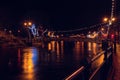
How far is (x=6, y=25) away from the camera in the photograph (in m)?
99.0

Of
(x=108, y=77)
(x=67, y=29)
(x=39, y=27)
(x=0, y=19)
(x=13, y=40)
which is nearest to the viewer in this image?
(x=108, y=77)

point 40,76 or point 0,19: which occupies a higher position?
point 0,19

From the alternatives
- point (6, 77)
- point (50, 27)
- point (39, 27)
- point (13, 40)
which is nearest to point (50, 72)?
point (6, 77)

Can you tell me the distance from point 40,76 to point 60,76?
105cm

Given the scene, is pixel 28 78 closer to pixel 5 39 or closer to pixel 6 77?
pixel 6 77

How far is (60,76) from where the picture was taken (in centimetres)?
1786

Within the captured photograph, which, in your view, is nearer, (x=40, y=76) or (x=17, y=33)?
(x=40, y=76)

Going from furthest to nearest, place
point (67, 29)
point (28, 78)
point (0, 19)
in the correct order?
point (67, 29), point (0, 19), point (28, 78)

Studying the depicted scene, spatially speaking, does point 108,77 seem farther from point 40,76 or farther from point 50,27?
point 50,27

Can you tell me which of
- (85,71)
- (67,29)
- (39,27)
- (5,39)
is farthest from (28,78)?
(67,29)

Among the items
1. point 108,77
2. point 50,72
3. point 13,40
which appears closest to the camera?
point 108,77

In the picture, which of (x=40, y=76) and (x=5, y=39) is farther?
(x=5, y=39)

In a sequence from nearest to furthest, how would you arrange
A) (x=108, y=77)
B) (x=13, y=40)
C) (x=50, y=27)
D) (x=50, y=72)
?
(x=108, y=77), (x=50, y=72), (x=13, y=40), (x=50, y=27)

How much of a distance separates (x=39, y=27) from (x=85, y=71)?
118034 mm
